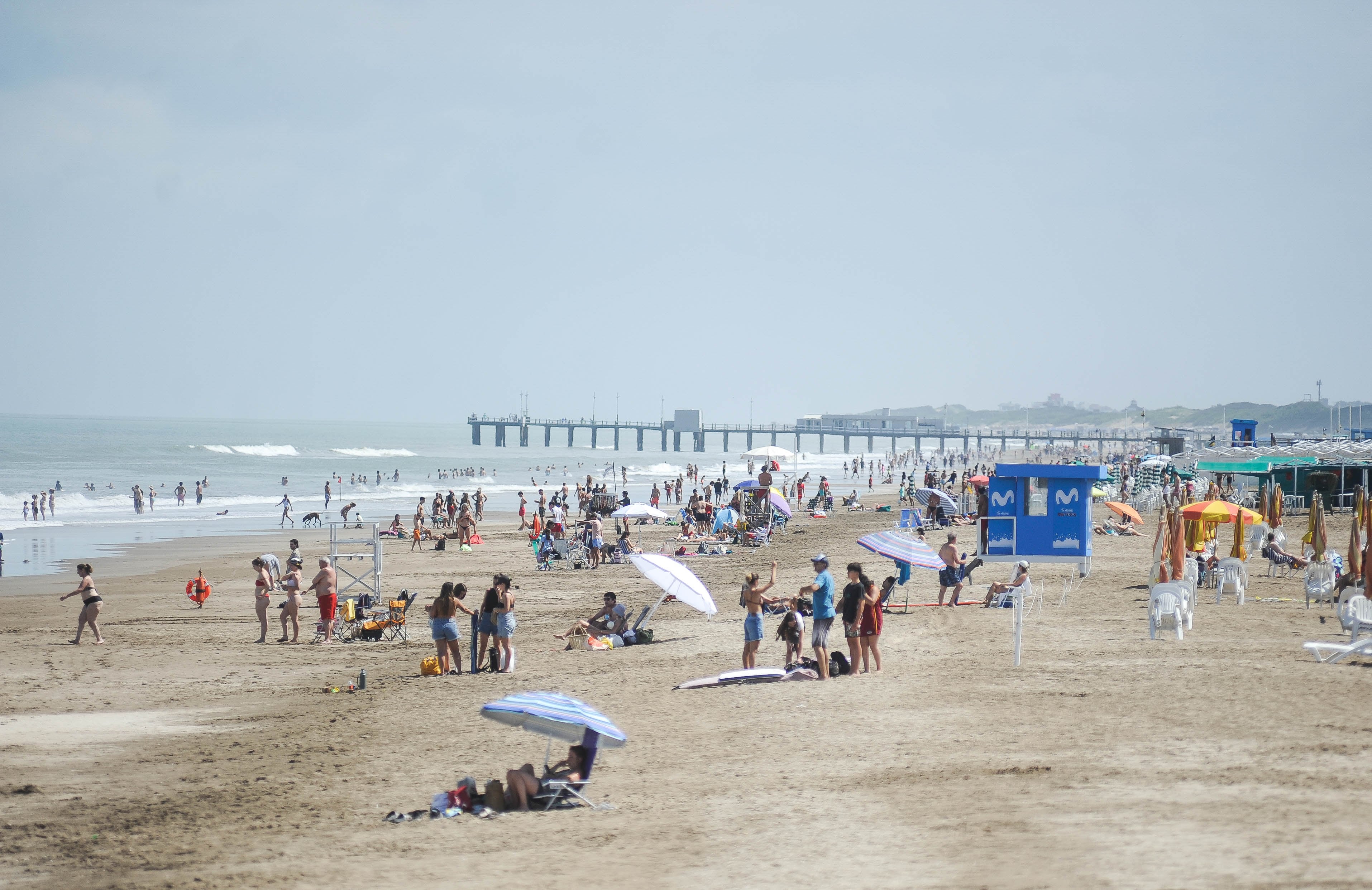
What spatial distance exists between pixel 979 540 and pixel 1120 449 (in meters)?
126

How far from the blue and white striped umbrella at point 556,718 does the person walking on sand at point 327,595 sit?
7.66 m

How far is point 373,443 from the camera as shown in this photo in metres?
139

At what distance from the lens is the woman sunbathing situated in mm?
7301

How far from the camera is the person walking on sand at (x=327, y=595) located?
1434 cm

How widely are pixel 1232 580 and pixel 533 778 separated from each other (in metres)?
11.9

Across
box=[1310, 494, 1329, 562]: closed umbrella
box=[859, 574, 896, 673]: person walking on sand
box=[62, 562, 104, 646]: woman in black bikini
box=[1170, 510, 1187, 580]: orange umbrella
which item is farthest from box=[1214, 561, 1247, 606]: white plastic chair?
box=[62, 562, 104, 646]: woman in black bikini

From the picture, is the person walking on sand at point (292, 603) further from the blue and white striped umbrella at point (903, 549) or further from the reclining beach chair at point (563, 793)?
the reclining beach chair at point (563, 793)

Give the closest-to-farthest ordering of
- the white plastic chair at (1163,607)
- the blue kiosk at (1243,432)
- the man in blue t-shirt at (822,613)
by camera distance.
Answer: the man in blue t-shirt at (822,613) → the white plastic chair at (1163,607) → the blue kiosk at (1243,432)

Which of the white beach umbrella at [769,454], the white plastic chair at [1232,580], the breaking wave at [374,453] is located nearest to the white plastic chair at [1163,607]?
the white plastic chair at [1232,580]

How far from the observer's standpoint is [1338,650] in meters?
10.6

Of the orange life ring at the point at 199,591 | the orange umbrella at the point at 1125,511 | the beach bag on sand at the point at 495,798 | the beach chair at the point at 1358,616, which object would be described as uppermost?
the orange umbrella at the point at 1125,511

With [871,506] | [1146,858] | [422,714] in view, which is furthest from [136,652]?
[871,506]

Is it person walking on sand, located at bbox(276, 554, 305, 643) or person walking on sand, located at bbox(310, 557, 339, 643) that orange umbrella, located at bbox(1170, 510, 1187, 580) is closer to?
person walking on sand, located at bbox(310, 557, 339, 643)

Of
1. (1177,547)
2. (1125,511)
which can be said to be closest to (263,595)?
(1177,547)
